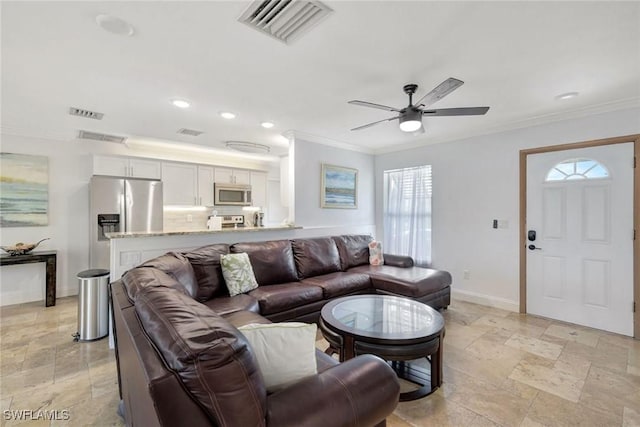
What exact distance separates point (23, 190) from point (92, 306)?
8.24 feet

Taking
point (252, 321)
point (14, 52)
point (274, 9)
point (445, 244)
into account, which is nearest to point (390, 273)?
point (445, 244)

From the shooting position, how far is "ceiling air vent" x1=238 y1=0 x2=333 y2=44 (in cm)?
159

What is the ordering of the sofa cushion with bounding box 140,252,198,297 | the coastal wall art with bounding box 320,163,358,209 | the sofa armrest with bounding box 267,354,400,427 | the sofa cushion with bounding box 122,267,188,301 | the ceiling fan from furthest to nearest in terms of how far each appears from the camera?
the coastal wall art with bounding box 320,163,358,209
the ceiling fan
the sofa cushion with bounding box 140,252,198,297
the sofa cushion with bounding box 122,267,188,301
the sofa armrest with bounding box 267,354,400,427

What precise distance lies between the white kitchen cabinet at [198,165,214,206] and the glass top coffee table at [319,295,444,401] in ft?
12.4

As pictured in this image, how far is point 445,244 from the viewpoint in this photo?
438 centimetres

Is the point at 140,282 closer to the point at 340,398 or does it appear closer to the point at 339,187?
the point at 340,398

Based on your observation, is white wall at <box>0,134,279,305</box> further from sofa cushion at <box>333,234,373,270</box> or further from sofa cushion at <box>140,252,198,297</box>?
sofa cushion at <box>333,234,373,270</box>

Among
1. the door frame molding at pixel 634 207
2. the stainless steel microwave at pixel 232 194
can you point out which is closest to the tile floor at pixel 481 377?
the door frame molding at pixel 634 207

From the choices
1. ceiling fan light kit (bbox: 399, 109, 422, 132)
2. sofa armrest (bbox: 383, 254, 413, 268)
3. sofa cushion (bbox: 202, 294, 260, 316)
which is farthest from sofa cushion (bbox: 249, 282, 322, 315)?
ceiling fan light kit (bbox: 399, 109, 422, 132)

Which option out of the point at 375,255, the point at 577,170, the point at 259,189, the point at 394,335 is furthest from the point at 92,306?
the point at 577,170

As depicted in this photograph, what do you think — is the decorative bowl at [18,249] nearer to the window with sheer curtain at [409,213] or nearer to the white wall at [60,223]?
the white wall at [60,223]

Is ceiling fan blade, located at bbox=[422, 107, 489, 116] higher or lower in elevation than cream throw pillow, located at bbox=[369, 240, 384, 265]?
higher

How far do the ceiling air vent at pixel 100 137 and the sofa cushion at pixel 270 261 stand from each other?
2772 mm

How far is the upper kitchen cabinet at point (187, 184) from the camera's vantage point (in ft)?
16.1
